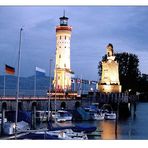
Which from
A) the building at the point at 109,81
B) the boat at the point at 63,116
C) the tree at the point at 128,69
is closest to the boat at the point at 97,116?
the boat at the point at 63,116

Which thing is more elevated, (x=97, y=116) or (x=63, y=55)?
(x=63, y=55)

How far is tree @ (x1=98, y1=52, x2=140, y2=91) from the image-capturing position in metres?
32.5

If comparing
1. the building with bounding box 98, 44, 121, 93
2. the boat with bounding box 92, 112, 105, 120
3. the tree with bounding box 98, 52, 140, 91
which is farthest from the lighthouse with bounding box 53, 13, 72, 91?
the boat with bounding box 92, 112, 105, 120

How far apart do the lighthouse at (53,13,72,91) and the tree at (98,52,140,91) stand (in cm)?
561

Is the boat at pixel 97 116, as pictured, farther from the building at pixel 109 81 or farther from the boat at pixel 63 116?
the building at pixel 109 81

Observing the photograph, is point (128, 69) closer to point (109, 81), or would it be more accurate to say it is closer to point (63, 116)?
point (109, 81)

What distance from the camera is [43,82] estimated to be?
22.5m

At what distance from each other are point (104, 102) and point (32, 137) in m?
16.2

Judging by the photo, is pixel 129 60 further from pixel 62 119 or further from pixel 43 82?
pixel 62 119

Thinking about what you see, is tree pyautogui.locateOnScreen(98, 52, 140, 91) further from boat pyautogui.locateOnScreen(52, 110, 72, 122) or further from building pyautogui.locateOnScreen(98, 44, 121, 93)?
boat pyautogui.locateOnScreen(52, 110, 72, 122)

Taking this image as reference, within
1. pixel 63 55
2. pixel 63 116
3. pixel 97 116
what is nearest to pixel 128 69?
pixel 63 55

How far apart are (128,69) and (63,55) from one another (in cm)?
669

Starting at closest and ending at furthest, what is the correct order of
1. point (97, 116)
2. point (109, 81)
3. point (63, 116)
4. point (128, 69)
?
1. point (63, 116)
2. point (97, 116)
3. point (109, 81)
4. point (128, 69)

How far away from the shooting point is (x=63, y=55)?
27750 mm
